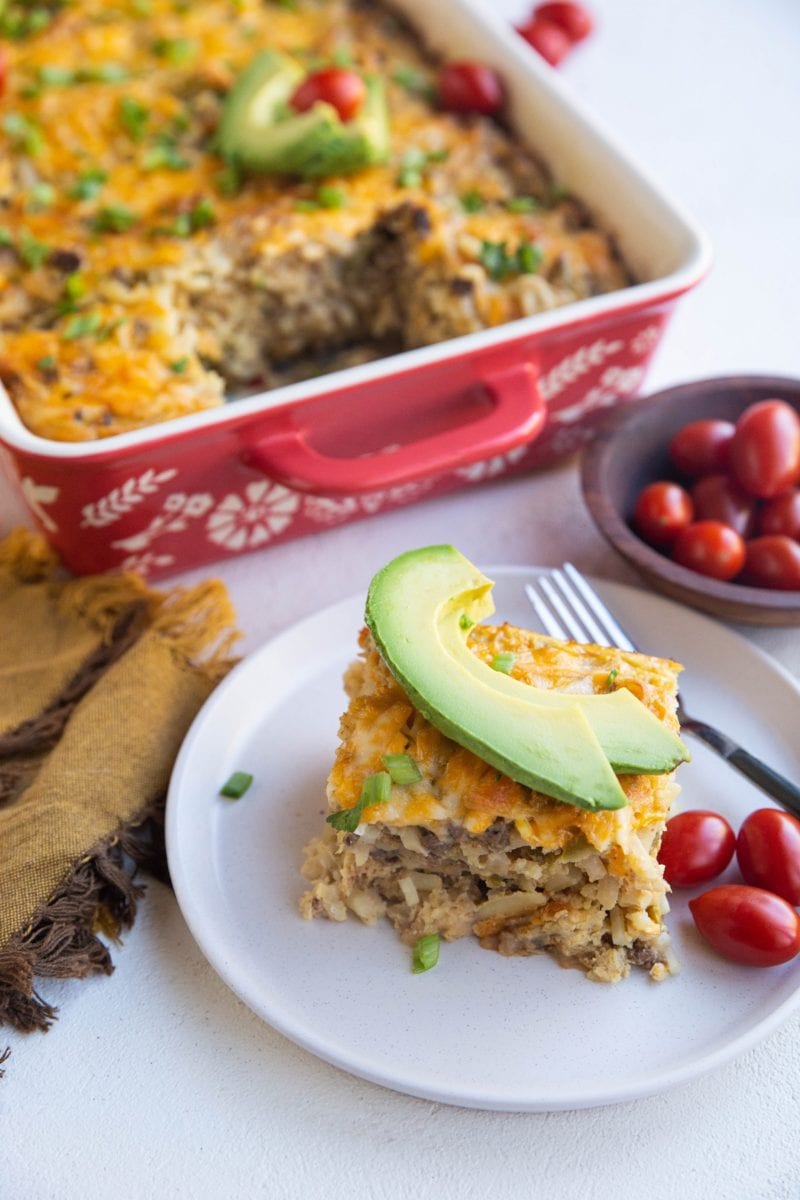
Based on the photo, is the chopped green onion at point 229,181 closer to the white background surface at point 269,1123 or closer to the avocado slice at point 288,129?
the avocado slice at point 288,129

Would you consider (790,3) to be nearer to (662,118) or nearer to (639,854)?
(662,118)

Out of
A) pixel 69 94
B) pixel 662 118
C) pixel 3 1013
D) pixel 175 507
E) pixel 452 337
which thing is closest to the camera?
pixel 3 1013

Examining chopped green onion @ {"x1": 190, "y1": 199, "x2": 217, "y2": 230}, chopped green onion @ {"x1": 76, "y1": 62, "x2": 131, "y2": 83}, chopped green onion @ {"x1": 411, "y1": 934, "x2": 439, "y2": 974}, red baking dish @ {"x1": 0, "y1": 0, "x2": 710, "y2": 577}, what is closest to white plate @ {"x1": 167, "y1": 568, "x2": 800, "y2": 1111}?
chopped green onion @ {"x1": 411, "y1": 934, "x2": 439, "y2": 974}

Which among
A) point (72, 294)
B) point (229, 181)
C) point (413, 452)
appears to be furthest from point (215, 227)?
point (413, 452)

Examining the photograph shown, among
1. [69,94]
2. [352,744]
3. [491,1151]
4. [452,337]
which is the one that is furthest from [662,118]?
[491,1151]

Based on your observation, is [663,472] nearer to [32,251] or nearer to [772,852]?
[772,852]

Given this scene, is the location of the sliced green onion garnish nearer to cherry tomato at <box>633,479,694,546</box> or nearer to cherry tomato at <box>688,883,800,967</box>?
cherry tomato at <box>633,479,694,546</box>
